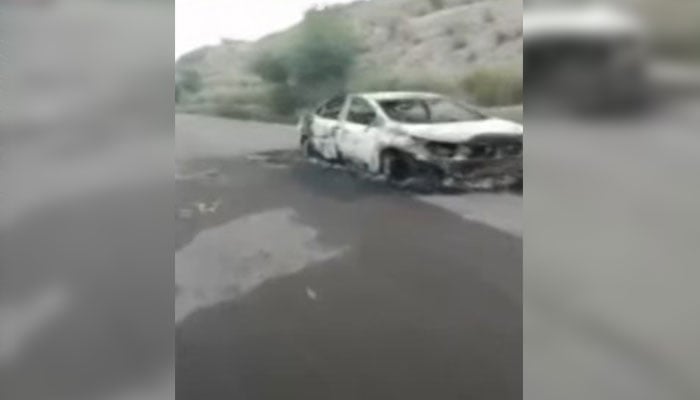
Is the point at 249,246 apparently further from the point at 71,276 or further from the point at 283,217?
the point at 71,276

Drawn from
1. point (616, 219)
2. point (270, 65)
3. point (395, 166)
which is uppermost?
point (270, 65)

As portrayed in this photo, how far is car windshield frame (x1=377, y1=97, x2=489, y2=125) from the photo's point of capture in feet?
4.83

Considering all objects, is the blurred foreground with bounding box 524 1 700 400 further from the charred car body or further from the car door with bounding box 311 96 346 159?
the car door with bounding box 311 96 346 159

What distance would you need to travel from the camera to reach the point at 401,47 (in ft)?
4.87

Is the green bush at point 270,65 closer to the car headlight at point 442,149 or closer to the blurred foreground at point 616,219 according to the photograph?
the car headlight at point 442,149

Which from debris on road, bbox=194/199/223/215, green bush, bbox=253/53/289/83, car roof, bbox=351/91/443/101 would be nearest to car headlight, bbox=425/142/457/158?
car roof, bbox=351/91/443/101

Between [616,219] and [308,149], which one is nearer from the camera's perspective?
[616,219]

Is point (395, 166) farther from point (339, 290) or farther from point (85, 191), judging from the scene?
point (85, 191)

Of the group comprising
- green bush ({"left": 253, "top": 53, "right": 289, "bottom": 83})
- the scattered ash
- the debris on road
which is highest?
green bush ({"left": 253, "top": 53, "right": 289, "bottom": 83})

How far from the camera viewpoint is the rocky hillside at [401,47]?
4.81 feet

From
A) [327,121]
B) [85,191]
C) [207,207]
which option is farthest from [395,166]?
[85,191]

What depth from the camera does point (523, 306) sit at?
4.75 feet

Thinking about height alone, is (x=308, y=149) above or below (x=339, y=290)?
above

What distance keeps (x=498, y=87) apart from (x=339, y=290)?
58 cm
